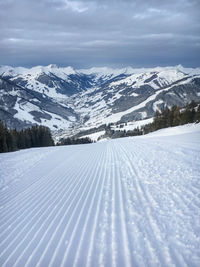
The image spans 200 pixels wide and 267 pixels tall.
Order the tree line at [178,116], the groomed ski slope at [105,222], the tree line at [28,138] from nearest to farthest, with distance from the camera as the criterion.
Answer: the groomed ski slope at [105,222]
the tree line at [28,138]
the tree line at [178,116]

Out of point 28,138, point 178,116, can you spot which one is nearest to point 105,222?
point 28,138

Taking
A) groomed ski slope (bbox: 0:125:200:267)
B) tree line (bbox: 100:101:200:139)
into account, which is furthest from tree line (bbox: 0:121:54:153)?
groomed ski slope (bbox: 0:125:200:267)

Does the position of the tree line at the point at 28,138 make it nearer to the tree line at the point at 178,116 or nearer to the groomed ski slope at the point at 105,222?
the tree line at the point at 178,116

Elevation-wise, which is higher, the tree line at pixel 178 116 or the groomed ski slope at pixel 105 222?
the tree line at pixel 178 116

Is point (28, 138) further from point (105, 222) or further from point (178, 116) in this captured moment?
point (105, 222)

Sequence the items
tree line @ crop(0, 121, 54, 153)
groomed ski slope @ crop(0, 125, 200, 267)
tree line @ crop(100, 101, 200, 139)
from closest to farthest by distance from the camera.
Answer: groomed ski slope @ crop(0, 125, 200, 267) < tree line @ crop(0, 121, 54, 153) < tree line @ crop(100, 101, 200, 139)

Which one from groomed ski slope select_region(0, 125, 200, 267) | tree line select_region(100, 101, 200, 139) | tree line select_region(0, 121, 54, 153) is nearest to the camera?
groomed ski slope select_region(0, 125, 200, 267)

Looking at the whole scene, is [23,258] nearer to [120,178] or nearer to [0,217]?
[0,217]

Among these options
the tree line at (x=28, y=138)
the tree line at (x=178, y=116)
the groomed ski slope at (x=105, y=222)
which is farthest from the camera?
the tree line at (x=178, y=116)

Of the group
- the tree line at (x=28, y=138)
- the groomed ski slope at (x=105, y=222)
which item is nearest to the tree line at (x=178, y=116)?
the tree line at (x=28, y=138)

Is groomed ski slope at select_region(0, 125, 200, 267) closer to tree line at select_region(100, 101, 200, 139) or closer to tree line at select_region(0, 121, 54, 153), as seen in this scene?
tree line at select_region(0, 121, 54, 153)

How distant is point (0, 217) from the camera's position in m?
7.15

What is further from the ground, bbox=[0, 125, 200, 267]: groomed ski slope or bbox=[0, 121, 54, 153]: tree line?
bbox=[0, 121, 54, 153]: tree line

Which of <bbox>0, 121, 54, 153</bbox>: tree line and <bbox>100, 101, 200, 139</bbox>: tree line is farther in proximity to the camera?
<bbox>100, 101, 200, 139</bbox>: tree line
